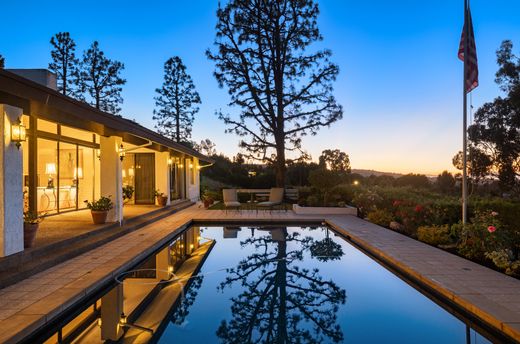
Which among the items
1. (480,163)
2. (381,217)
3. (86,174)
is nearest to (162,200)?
(86,174)

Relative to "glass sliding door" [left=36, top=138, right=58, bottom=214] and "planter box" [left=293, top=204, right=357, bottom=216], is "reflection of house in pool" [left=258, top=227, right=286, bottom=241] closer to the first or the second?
"planter box" [left=293, top=204, right=357, bottom=216]

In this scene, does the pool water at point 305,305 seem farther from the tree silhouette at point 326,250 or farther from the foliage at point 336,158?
the foliage at point 336,158

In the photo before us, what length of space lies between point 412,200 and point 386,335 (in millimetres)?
5659

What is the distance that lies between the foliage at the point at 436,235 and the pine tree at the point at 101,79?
23.2 meters

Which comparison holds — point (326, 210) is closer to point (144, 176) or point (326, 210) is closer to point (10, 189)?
point (144, 176)

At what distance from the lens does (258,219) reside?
35.6 feet

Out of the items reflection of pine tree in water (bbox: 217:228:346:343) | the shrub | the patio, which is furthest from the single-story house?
the shrub

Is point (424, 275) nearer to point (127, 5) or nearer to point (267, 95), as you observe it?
point (267, 95)

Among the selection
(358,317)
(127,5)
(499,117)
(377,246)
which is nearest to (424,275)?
(358,317)

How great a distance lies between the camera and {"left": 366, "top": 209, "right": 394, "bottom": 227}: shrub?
31.1 feet

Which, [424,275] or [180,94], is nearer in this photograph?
[424,275]

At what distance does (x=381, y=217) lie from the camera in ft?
32.0

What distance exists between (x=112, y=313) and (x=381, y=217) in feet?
26.3

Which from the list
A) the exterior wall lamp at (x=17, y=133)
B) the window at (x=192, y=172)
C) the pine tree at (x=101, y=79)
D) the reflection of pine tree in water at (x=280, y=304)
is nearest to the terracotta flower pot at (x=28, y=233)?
the exterior wall lamp at (x=17, y=133)
